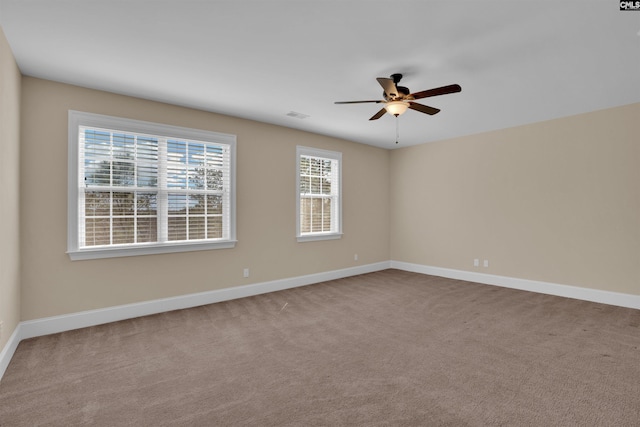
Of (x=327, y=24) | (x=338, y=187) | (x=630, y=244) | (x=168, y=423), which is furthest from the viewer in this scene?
(x=338, y=187)

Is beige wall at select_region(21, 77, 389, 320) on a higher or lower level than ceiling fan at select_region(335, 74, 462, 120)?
lower

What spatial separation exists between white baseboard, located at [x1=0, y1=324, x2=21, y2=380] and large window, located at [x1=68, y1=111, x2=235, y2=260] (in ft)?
2.78

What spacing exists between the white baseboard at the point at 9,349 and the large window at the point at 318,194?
358cm

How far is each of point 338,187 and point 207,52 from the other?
12.1ft

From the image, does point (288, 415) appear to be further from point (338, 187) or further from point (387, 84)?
point (338, 187)

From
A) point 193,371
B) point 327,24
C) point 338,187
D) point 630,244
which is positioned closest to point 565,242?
point 630,244

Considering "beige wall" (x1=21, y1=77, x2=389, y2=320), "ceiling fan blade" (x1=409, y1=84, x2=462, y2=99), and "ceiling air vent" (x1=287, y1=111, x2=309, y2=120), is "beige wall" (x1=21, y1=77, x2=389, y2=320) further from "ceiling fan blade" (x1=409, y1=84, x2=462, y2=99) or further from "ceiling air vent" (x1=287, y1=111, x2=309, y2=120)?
"ceiling fan blade" (x1=409, y1=84, x2=462, y2=99)

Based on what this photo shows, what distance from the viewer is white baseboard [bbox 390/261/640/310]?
4.25m

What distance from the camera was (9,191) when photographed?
9.23ft

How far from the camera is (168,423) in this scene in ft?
6.39

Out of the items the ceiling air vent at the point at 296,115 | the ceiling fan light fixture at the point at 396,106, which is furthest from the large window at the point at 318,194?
the ceiling fan light fixture at the point at 396,106

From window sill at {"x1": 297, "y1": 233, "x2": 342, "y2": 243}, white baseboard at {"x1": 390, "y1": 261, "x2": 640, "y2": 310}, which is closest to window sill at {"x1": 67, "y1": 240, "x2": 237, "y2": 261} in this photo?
window sill at {"x1": 297, "y1": 233, "x2": 342, "y2": 243}

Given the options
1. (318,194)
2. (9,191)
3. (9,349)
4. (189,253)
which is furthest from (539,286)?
(9,191)

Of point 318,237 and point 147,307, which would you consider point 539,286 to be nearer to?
point 318,237
